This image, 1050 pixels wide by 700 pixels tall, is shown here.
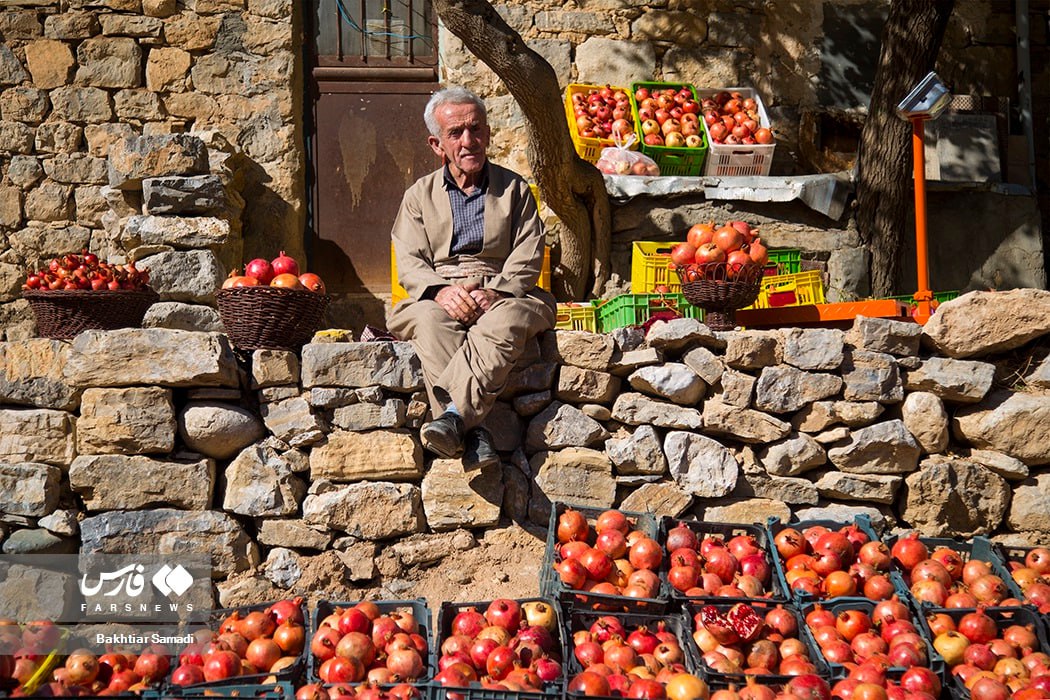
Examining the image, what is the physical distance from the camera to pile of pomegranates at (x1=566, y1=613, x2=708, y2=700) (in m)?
2.99

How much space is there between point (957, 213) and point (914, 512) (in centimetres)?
343

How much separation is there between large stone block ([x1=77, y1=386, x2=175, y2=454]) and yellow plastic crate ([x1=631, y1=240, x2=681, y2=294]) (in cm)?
266

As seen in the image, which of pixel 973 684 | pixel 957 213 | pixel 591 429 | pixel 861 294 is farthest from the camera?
pixel 957 213

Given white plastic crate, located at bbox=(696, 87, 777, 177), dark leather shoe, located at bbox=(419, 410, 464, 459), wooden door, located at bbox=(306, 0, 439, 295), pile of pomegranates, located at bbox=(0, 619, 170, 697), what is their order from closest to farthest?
pile of pomegranates, located at bbox=(0, 619, 170, 697)
dark leather shoe, located at bbox=(419, 410, 464, 459)
white plastic crate, located at bbox=(696, 87, 777, 177)
wooden door, located at bbox=(306, 0, 439, 295)

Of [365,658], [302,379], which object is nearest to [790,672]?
[365,658]

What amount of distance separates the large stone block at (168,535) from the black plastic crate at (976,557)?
2.70 metres

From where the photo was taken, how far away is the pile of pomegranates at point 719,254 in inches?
189

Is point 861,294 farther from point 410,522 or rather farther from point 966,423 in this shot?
point 410,522

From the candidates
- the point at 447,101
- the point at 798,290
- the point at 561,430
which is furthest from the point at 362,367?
the point at 798,290

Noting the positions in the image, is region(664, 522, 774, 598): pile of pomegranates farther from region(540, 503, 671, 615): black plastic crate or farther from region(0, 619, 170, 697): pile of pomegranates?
region(0, 619, 170, 697): pile of pomegranates

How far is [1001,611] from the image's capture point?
350 cm

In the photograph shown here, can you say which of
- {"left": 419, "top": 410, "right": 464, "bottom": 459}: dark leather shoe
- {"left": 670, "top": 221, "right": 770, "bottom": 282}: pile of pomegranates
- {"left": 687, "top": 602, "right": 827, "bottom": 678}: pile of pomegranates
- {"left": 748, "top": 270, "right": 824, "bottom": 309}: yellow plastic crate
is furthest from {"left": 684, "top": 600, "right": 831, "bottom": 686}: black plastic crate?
{"left": 748, "top": 270, "right": 824, "bottom": 309}: yellow plastic crate

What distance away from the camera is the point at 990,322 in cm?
471

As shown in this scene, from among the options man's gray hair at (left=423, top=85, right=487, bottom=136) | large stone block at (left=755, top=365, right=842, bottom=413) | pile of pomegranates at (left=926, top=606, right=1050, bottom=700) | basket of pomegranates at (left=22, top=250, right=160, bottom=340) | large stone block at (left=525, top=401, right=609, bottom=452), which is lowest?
pile of pomegranates at (left=926, top=606, right=1050, bottom=700)
